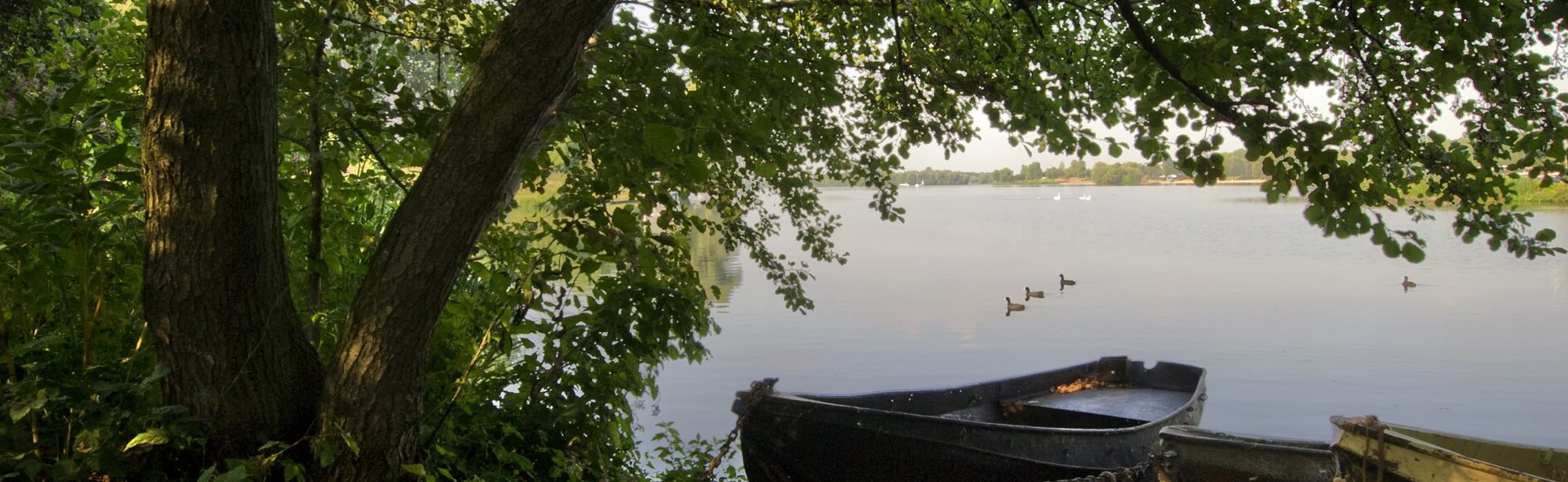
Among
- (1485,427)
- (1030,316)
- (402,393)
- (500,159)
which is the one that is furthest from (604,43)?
(1030,316)

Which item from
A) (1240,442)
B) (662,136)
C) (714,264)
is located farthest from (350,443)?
(714,264)

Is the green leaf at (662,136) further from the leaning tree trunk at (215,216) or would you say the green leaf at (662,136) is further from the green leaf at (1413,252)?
the green leaf at (1413,252)

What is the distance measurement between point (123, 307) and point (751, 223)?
4.84 metres

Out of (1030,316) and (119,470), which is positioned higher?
(119,470)

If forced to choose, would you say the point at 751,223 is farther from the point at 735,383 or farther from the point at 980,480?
the point at 735,383

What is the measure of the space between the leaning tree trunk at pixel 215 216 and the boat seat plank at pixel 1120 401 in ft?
21.3

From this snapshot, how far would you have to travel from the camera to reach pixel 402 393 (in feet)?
7.79

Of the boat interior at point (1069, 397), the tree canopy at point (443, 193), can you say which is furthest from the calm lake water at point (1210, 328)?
the tree canopy at point (443, 193)

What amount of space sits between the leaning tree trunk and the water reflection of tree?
11533mm

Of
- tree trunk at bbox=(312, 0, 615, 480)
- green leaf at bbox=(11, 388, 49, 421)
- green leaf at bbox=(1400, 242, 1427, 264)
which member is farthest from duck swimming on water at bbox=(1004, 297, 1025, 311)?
green leaf at bbox=(11, 388, 49, 421)

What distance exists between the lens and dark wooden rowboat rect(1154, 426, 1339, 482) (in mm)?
5027

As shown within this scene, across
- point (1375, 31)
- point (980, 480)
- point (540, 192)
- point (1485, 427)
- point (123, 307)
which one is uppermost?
point (1375, 31)

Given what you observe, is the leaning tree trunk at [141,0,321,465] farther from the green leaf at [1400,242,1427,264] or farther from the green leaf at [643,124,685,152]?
the green leaf at [1400,242,1427,264]

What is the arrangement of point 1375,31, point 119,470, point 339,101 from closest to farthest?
point 119,470
point 1375,31
point 339,101
